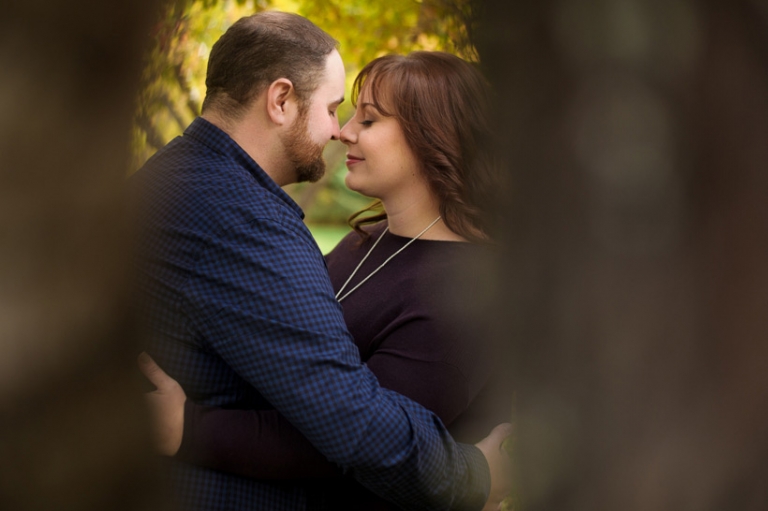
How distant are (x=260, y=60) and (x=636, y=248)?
1.52 meters

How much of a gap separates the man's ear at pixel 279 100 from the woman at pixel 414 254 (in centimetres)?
31

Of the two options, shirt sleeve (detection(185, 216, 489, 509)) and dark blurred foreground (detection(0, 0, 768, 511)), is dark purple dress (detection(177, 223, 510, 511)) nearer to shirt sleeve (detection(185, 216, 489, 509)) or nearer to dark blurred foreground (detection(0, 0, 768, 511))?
shirt sleeve (detection(185, 216, 489, 509))

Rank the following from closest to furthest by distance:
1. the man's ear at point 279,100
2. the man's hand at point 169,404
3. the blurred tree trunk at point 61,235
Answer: the blurred tree trunk at point 61,235
the man's hand at point 169,404
the man's ear at point 279,100

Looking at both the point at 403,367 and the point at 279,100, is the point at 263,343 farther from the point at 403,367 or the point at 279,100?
the point at 279,100

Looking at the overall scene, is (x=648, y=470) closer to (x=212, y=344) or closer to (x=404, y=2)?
(x=212, y=344)

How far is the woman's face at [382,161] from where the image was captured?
2051 millimetres

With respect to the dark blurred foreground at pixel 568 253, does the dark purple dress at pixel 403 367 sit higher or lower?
lower

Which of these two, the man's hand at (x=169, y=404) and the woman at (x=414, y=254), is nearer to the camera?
the man's hand at (x=169, y=404)

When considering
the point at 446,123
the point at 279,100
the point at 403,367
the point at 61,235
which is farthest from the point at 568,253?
the point at 446,123

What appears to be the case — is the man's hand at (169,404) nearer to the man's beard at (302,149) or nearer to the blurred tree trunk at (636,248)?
the man's beard at (302,149)

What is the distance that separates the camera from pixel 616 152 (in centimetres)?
40

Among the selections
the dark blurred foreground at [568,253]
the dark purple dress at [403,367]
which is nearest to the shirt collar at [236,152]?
the dark purple dress at [403,367]

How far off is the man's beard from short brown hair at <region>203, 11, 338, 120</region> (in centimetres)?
7

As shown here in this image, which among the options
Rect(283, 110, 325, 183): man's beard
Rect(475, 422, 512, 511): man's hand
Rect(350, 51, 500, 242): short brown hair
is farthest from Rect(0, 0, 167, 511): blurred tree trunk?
Rect(350, 51, 500, 242): short brown hair
